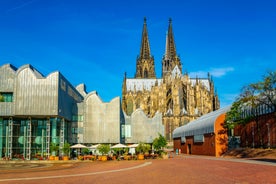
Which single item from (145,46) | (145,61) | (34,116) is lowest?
(34,116)

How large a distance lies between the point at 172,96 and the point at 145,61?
1593 inches

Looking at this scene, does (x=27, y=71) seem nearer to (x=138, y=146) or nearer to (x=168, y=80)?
(x=138, y=146)

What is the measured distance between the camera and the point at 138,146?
54062 mm

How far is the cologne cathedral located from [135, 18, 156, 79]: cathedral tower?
6.96m

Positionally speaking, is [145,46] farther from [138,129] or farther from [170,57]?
[138,129]

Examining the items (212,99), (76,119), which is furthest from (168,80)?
(76,119)

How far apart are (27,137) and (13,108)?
5.55m

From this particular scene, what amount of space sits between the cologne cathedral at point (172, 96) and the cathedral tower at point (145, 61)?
696cm

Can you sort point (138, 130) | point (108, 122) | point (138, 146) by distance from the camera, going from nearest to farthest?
point (138, 146) → point (108, 122) → point (138, 130)

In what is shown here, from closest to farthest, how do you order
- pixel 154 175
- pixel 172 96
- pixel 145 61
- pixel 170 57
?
pixel 154 175 → pixel 172 96 → pixel 170 57 → pixel 145 61

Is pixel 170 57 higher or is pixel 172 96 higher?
pixel 170 57

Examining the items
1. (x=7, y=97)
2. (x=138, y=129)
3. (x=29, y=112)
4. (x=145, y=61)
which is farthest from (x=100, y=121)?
(x=145, y=61)

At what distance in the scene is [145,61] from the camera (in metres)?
166

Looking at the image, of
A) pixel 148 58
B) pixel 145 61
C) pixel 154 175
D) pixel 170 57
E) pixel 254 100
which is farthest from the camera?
pixel 148 58
